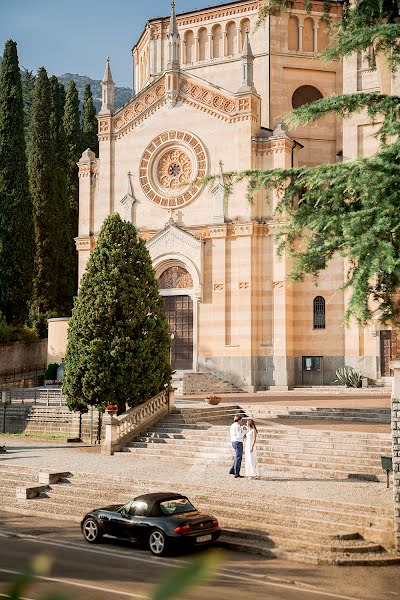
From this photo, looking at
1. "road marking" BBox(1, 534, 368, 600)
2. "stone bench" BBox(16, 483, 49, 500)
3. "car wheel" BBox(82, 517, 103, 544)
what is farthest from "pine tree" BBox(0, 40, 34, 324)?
"car wheel" BBox(82, 517, 103, 544)

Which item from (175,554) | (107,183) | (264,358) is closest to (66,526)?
(175,554)

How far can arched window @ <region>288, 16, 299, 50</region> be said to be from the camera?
4344 cm

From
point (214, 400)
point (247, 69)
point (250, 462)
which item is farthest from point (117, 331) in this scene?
point (247, 69)

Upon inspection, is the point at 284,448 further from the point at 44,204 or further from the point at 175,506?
the point at 44,204

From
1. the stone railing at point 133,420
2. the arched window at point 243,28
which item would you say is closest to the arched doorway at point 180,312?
the stone railing at point 133,420

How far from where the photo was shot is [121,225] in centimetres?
2822

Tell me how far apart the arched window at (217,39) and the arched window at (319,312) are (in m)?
17.8

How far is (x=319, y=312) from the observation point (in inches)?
1449

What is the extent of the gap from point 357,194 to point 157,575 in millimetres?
7634

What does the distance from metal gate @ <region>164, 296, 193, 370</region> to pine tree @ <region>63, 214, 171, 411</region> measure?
35.1ft

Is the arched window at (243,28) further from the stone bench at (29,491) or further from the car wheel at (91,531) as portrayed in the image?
the car wheel at (91,531)

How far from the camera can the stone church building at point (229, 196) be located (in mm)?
36562

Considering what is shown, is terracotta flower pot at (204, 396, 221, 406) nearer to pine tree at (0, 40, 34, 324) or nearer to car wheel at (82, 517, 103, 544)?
car wheel at (82, 517, 103, 544)

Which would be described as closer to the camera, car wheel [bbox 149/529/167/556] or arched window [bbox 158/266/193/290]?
car wheel [bbox 149/529/167/556]
